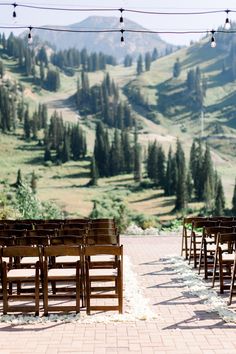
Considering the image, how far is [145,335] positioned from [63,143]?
129024 millimetres

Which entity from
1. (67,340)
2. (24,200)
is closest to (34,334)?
(67,340)

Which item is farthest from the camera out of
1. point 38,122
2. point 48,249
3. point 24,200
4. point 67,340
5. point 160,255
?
point 38,122

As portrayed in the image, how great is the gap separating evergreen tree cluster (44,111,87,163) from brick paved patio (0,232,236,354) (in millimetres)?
124526

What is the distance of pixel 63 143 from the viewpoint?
5290 inches

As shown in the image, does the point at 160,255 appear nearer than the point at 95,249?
No

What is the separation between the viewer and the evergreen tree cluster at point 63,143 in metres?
133

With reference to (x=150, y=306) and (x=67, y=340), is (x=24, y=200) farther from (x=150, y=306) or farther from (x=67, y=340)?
(x=67, y=340)

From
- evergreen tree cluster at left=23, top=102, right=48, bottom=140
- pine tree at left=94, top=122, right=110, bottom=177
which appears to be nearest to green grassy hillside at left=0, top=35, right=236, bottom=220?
pine tree at left=94, top=122, right=110, bottom=177

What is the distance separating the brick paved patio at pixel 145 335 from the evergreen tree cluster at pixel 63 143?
125 meters

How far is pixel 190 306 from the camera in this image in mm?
7969

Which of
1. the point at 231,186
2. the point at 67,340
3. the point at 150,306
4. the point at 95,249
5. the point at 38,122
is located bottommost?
the point at 231,186

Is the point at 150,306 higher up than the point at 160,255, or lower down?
higher up

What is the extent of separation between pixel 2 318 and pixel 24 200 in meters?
16.7

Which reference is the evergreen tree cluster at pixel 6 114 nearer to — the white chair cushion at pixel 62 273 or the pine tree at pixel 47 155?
the pine tree at pixel 47 155
